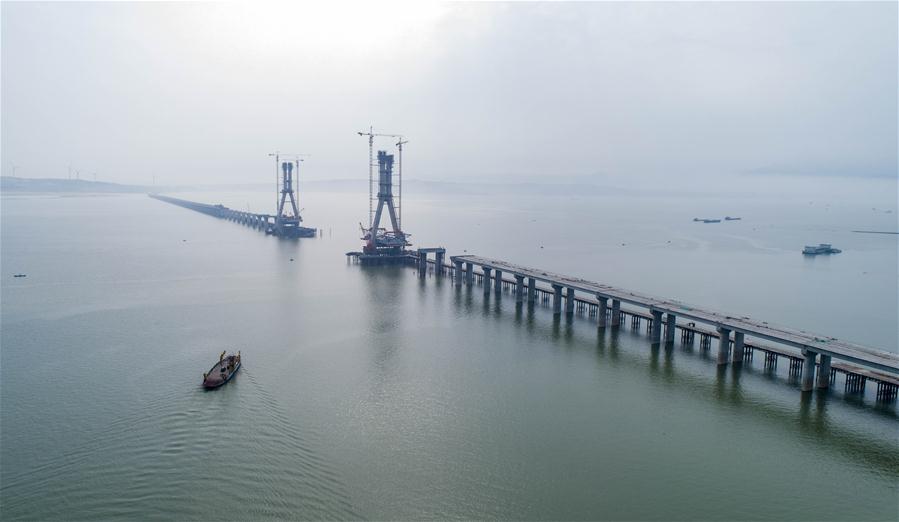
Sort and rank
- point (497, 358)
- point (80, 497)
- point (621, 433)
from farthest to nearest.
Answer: point (497, 358), point (621, 433), point (80, 497)

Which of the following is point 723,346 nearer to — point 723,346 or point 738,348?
point 723,346

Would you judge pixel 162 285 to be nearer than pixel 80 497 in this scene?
No

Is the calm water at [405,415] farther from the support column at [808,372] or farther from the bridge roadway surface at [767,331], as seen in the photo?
the bridge roadway surface at [767,331]

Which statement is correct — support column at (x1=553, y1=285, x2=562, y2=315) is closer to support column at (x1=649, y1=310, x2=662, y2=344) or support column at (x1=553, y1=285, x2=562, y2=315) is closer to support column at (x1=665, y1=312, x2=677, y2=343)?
support column at (x1=649, y1=310, x2=662, y2=344)

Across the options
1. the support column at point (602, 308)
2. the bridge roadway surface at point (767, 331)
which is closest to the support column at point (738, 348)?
the bridge roadway surface at point (767, 331)

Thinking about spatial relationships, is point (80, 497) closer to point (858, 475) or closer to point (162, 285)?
point (858, 475)

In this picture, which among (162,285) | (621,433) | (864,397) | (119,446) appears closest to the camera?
(119,446)

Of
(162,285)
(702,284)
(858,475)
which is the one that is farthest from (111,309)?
(702,284)
